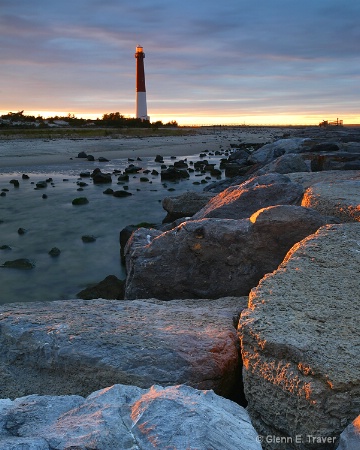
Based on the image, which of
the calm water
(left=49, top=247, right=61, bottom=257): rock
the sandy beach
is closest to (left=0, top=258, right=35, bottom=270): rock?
the calm water

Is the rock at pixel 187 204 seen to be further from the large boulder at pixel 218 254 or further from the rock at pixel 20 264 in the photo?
the large boulder at pixel 218 254

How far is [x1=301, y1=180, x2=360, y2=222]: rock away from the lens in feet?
15.6

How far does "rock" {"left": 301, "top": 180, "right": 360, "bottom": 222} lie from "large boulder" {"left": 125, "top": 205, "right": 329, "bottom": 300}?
19.8 inches

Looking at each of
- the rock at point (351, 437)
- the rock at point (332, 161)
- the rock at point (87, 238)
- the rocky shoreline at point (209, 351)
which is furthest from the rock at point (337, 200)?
the rock at point (87, 238)

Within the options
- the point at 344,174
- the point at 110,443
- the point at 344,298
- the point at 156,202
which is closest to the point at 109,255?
the point at 344,174

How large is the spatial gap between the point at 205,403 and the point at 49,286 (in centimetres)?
572

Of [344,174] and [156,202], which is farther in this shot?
[156,202]

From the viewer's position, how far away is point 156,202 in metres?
14.2

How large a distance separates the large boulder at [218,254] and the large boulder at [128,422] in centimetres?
215

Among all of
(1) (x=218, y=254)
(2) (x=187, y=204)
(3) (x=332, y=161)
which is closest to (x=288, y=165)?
(3) (x=332, y=161)

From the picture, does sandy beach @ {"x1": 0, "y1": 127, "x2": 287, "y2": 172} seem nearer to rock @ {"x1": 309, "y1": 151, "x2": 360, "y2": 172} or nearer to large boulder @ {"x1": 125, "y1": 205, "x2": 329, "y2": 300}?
rock @ {"x1": 309, "y1": 151, "x2": 360, "y2": 172}

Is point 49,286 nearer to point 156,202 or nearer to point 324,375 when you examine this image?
point 324,375

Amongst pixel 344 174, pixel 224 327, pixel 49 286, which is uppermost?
pixel 344 174

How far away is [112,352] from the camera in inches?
115
